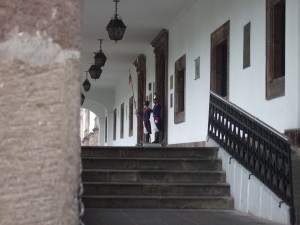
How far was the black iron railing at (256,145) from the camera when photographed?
270 inches

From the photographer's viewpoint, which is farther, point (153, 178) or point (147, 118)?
point (147, 118)

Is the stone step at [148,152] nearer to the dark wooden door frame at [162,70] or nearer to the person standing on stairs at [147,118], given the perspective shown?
the person standing on stairs at [147,118]

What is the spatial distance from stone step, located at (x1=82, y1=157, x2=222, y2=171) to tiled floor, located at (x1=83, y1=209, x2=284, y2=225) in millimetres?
1162

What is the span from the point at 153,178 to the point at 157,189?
27 centimetres

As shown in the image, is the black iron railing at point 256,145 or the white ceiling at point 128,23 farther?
the white ceiling at point 128,23

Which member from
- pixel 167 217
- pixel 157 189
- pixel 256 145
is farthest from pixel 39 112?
pixel 157 189

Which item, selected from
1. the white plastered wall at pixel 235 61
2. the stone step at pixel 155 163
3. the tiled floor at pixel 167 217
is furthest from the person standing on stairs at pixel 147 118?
the tiled floor at pixel 167 217

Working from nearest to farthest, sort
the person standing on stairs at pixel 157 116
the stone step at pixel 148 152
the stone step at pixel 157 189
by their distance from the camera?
the stone step at pixel 157 189 → the stone step at pixel 148 152 → the person standing on stairs at pixel 157 116

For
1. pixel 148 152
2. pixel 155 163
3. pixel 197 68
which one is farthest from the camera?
pixel 197 68

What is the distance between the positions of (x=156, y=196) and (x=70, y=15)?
7260 mm

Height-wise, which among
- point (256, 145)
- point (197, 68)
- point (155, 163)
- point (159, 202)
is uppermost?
point (197, 68)

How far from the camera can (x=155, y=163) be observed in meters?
9.52

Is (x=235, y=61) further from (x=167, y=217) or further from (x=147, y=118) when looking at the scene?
(x=147, y=118)

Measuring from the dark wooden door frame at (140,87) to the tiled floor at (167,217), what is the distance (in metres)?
15.2
